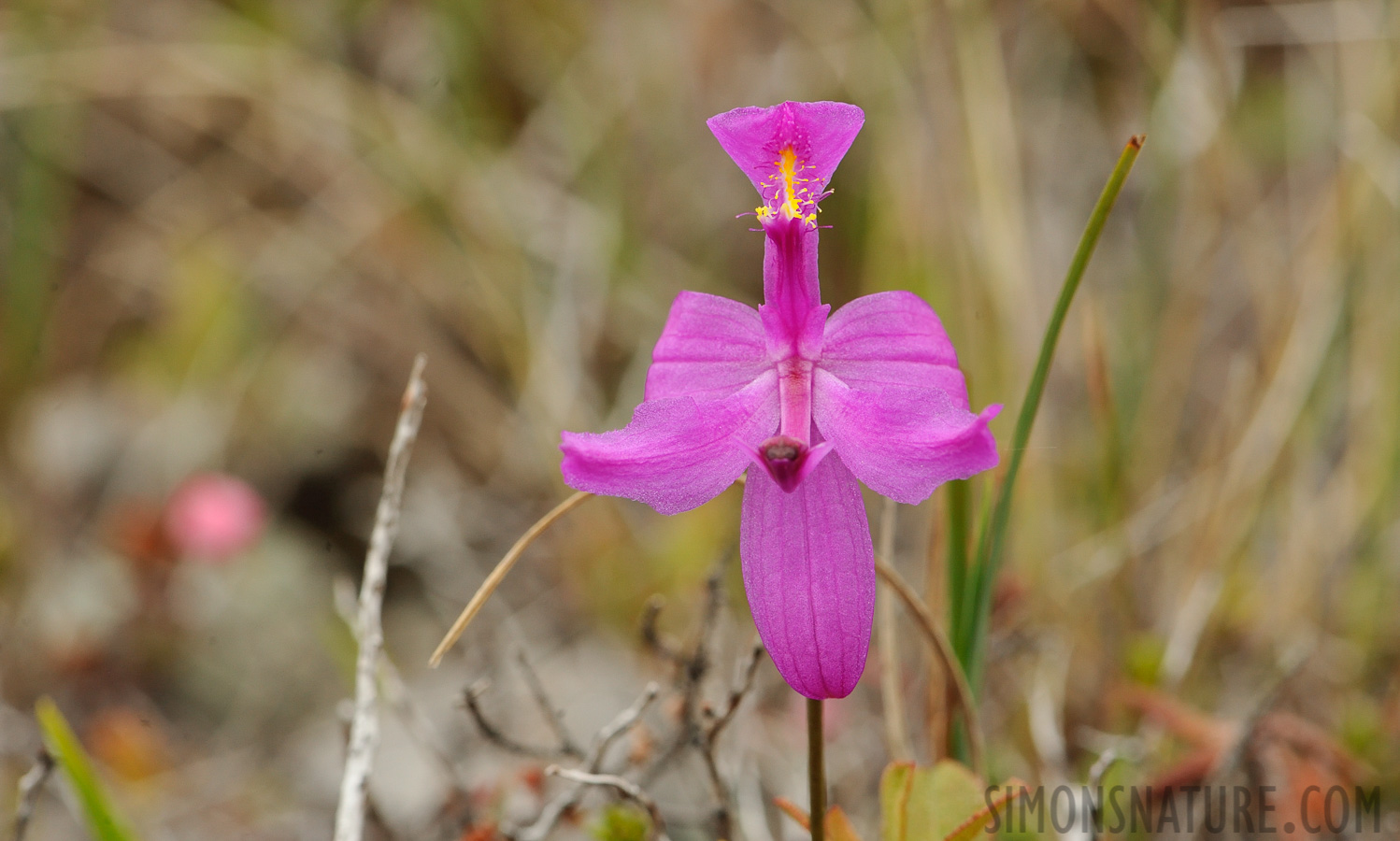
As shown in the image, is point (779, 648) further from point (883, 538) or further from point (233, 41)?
point (233, 41)

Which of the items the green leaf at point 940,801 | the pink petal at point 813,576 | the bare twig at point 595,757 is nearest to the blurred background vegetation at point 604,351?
the bare twig at point 595,757

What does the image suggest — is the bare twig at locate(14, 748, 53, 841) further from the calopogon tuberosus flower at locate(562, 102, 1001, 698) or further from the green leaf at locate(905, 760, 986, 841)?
the green leaf at locate(905, 760, 986, 841)

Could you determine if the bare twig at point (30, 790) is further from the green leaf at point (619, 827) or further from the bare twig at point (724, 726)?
the bare twig at point (724, 726)

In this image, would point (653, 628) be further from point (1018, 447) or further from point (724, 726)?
point (1018, 447)

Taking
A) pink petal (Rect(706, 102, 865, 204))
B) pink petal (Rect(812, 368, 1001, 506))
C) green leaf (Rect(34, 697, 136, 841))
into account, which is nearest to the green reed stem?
pink petal (Rect(812, 368, 1001, 506))

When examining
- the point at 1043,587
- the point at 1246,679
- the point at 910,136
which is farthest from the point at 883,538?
the point at 910,136

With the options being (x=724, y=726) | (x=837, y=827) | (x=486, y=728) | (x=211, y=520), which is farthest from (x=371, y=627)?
(x=211, y=520)

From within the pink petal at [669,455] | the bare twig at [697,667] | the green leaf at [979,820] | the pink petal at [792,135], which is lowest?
the green leaf at [979,820]
